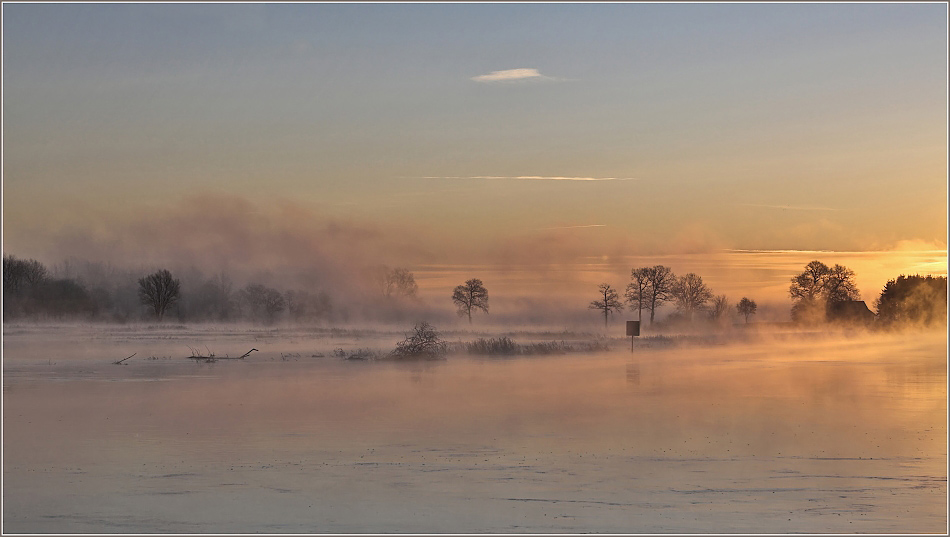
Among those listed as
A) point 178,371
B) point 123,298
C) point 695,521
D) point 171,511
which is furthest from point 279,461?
point 123,298

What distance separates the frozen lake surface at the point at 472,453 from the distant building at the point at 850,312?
56.9m

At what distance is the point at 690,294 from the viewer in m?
84.3

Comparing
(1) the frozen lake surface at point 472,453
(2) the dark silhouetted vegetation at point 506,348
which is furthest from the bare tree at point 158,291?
(1) the frozen lake surface at point 472,453

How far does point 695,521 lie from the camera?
10320 mm

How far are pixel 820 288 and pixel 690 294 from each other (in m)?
12.5

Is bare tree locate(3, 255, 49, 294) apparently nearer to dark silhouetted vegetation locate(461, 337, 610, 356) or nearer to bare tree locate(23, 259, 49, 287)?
bare tree locate(23, 259, 49, 287)

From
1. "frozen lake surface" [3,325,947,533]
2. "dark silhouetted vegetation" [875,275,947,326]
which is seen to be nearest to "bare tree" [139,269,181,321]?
"frozen lake surface" [3,325,947,533]

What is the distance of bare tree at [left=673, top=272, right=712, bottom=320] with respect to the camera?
3278 inches

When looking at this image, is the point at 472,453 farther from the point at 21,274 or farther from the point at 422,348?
the point at 21,274

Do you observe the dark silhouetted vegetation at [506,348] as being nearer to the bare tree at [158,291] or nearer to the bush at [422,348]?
the bush at [422,348]

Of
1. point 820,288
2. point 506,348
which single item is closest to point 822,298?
point 820,288

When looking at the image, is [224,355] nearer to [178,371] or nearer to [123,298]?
[178,371]

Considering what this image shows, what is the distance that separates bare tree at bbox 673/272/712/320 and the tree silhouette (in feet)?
27.1

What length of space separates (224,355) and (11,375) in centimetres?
1059
